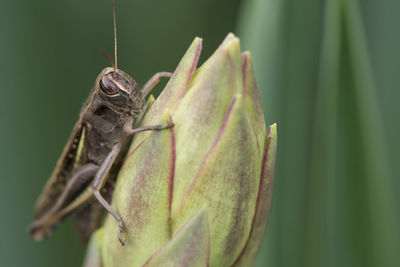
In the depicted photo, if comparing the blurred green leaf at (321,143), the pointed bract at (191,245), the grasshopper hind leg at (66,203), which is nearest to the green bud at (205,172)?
the pointed bract at (191,245)

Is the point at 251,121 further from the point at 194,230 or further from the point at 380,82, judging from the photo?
the point at 380,82

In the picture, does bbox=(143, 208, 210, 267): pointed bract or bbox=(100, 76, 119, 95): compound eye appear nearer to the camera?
bbox=(143, 208, 210, 267): pointed bract

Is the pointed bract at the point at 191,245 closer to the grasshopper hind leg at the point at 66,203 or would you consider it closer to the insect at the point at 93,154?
the insect at the point at 93,154

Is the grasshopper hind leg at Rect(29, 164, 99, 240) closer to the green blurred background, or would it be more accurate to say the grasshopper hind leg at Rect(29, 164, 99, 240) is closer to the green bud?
the green blurred background

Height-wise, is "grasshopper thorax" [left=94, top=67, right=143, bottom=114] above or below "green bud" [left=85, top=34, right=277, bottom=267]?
above

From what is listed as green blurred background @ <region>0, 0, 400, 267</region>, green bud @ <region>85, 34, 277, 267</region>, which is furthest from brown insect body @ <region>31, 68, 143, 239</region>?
green bud @ <region>85, 34, 277, 267</region>
